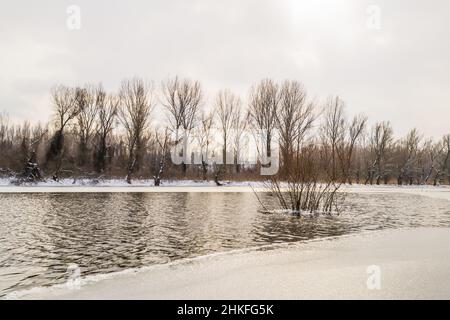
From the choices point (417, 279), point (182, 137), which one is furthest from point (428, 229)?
point (182, 137)

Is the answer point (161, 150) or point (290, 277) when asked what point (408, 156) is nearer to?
point (161, 150)

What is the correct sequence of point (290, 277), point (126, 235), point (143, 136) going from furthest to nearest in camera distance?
point (143, 136), point (126, 235), point (290, 277)

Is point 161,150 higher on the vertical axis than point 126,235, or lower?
higher

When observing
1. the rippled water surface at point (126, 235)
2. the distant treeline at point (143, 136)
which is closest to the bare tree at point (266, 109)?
the distant treeline at point (143, 136)

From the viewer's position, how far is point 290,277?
449cm

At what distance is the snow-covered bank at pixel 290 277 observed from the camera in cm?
389

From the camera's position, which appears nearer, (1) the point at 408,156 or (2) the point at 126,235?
(2) the point at 126,235

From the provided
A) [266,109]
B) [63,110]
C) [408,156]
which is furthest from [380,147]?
[63,110]

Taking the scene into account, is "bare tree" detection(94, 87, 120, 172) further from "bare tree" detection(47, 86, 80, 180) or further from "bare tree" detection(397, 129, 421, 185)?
"bare tree" detection(397, 129, 421, 185)

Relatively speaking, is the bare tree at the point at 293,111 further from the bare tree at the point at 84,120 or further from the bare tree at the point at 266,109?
the bare tree at the point at 84,120

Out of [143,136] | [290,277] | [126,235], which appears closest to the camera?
[290,277]
